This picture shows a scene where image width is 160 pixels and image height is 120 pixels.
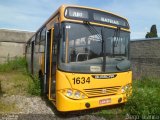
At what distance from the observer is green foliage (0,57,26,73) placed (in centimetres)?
1864

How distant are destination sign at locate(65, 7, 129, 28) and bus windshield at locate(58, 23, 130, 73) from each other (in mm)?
217

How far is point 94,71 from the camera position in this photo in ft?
21.4

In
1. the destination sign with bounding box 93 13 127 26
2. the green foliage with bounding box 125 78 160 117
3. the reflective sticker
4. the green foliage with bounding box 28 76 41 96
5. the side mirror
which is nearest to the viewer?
the green foliage with bounding box 125 78 160 117

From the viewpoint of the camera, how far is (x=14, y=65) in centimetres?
1925

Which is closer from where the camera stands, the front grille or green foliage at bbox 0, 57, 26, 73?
the front grille

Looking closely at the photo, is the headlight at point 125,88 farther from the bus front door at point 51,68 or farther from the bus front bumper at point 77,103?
the bus front door at point 51,68

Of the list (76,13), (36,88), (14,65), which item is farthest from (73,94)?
(14,65)

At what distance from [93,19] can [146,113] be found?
9.24 ft

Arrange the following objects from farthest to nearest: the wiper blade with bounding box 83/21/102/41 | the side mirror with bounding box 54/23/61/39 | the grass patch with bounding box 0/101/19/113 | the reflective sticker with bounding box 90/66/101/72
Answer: the grass patch with bounding box 0/101/19/113 → the wiper blade with bounding box 83/21/102/41 → the reflective sticker with bounding box 90/66/101/72 → the side mirror with bounding box 54/23/61/39

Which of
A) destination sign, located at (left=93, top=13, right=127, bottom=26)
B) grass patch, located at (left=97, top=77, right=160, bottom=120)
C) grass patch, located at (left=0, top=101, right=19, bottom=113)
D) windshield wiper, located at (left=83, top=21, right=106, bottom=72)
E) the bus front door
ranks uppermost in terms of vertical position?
destination sign, located at (left=93, top=13, right=127, bottom=26)

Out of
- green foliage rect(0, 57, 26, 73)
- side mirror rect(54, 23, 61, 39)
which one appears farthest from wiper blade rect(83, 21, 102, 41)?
green foliage rect(0, 57, 26, 73)

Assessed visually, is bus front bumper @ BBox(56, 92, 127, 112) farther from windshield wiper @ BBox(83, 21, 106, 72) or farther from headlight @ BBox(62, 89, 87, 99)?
windshield wiper @ BBox(83, 21, 106, 72)

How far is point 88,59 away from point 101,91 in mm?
937

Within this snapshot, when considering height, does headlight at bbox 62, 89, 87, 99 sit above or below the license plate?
above
